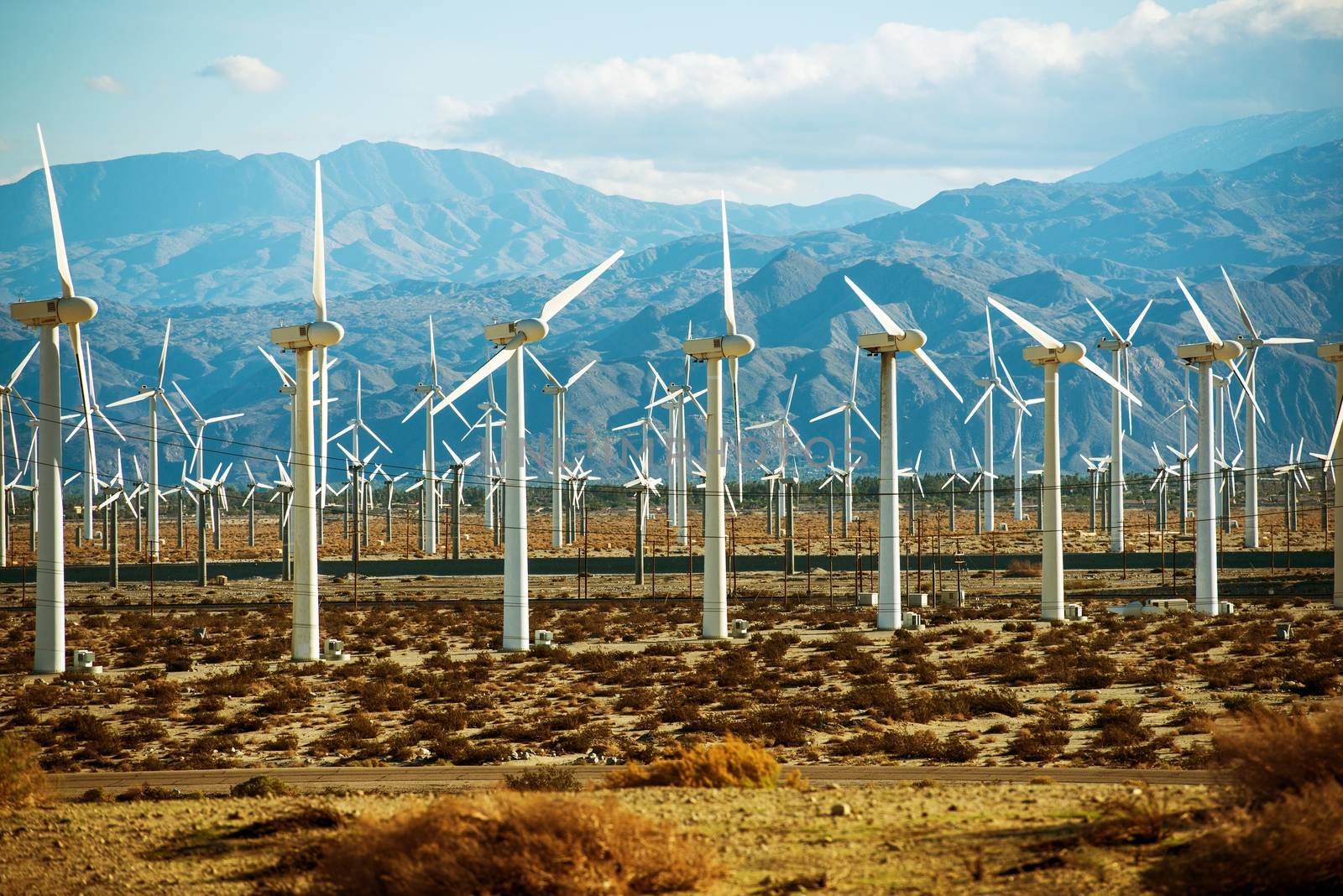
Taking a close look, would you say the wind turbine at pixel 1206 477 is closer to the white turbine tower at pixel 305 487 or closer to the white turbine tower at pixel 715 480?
the white turbine tower at pixel 715 480

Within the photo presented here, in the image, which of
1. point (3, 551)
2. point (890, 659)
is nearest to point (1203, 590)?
point (890, 659)

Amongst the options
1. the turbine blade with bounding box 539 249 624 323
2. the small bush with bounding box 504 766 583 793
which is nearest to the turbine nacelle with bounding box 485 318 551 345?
the turbine blade with bounding box 539 249 624 323

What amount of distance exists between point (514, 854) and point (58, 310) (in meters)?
36.9

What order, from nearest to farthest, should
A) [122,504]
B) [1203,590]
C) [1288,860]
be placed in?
[1288,860] → [1203,590] → [122,504]

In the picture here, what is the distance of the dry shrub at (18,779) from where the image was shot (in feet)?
77.0

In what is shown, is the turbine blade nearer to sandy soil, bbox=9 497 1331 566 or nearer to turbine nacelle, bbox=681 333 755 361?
turbine nacelle, bbox=681 333 755 361

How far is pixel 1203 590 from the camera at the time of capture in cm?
5969

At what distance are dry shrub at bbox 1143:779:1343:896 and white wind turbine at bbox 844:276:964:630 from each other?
4094 centimetres

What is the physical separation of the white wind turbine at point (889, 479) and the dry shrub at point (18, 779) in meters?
36.4

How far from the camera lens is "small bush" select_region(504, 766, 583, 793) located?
2384 cm

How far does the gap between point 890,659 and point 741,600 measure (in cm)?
2598

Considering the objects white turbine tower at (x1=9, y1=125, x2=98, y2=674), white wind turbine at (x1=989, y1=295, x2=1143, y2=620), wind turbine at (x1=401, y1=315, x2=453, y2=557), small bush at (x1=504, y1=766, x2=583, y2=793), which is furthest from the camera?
wind turbine at (x1=401, y1=315, x2=453, y2=557)

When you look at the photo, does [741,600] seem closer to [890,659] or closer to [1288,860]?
[890,659]

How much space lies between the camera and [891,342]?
59.8 m
